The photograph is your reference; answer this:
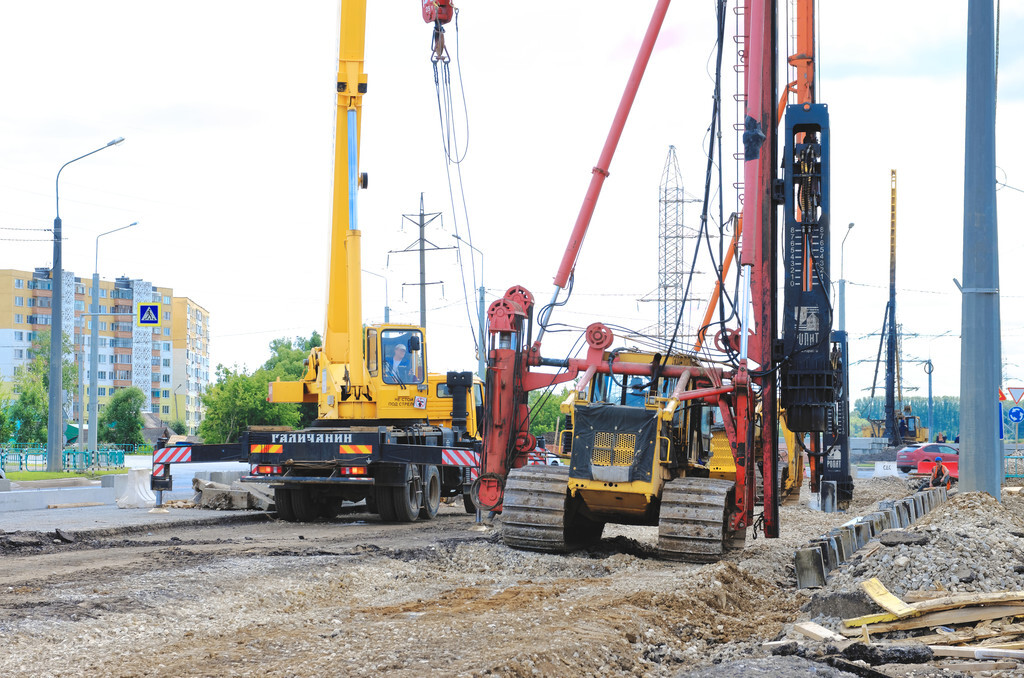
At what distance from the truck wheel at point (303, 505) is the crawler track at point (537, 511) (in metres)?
6.29

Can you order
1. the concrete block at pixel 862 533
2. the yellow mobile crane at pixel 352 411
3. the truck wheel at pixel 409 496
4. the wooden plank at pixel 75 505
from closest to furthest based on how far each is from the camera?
the concrete block at pixel 862 533
the yellow mobile crane at pixel 352 411
the truck wheel at pixel 409 496
the wooden plank at pixel 75 505

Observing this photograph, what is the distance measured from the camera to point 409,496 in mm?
17875

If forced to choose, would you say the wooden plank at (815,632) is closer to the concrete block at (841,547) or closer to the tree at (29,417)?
the concrete block at (841,547)

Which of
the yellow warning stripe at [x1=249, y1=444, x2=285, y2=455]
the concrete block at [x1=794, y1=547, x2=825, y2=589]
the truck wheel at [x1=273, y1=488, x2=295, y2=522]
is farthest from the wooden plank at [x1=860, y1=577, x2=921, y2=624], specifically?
the truck wheel at [x1=273, y1=488, x2=295, y2=522]

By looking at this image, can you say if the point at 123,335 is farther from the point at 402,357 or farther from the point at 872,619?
the point at 872,619

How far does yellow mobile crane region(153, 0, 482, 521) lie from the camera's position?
1684cm

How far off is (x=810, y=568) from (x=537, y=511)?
3.28 m

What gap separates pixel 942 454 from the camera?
135 feet

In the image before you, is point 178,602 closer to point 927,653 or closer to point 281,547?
point 281,547

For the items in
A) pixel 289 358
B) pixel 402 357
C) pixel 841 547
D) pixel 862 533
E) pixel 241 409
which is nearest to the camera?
pixel 841 547

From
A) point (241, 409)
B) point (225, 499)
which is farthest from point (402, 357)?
point (241, 409)

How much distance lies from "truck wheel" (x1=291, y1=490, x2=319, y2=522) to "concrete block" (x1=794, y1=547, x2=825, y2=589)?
32.3 ft

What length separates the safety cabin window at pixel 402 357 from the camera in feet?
60.7

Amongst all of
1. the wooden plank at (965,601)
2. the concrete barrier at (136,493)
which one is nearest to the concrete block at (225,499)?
the concrete barrier at (136,493)
